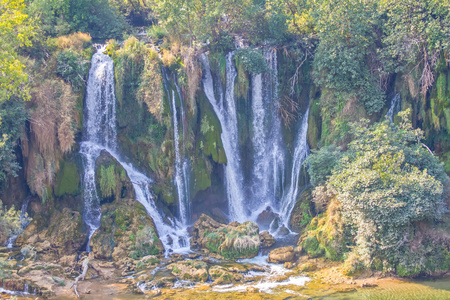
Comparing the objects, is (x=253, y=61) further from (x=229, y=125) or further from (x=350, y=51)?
(x=350, y=51)

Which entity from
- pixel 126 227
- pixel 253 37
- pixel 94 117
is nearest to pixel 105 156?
pixel 94 117

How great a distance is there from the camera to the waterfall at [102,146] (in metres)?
20.7

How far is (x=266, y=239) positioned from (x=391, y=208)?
602 centimetres

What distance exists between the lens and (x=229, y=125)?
23641 millimetres

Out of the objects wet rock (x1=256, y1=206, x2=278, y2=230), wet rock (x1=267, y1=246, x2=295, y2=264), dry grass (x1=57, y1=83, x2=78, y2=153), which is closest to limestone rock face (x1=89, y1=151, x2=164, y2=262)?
dry grass (x1=57, y1=83, x2=78, y2=153)

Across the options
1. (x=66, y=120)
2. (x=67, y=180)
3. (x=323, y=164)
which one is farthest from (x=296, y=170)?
(x=66, y=120)

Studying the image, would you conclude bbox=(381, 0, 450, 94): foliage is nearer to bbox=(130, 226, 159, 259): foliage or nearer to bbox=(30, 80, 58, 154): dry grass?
bbox=(130, 226, 159, 259): foliage

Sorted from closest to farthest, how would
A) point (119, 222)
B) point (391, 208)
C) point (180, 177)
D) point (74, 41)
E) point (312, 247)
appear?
point (391, 208) < point (312, 247) < point (119, 222) < point (180, 177) < point (74, 41)

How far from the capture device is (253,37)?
25.2 m

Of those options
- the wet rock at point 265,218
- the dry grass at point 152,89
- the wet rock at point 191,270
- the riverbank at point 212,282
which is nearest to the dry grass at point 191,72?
the dry grass at point 152,89

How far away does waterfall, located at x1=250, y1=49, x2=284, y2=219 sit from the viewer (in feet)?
75.9

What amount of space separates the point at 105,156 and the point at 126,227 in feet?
12.7

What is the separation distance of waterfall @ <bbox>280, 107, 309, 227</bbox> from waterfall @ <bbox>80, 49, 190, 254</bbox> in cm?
Answer: 509

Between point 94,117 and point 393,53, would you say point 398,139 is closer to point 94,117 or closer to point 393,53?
point 393,53
